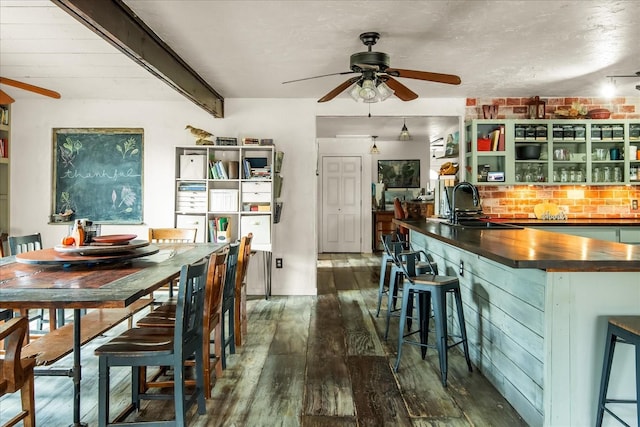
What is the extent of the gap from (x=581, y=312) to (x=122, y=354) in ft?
6.62

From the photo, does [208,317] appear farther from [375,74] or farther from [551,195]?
[551,195]

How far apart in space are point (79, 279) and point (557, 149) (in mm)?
5048

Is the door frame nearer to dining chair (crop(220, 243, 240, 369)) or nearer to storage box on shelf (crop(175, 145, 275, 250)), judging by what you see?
storage box on shelf (crop(175, 145, 275, 250))

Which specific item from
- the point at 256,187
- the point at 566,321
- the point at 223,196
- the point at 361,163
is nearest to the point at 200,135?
the point at 223,196

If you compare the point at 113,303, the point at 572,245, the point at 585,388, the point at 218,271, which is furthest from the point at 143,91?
the point at 585,388

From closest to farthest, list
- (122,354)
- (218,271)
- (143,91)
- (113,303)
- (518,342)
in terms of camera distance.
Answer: (113,303) < (122,354) < (518,342) < (218,271) < (143,91)

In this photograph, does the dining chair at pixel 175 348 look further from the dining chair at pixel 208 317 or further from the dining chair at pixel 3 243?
the dining chair at pixel 3 243

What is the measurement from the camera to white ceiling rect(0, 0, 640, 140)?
2.77 m

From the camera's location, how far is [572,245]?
93.4 inches

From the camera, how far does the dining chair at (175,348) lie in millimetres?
1874

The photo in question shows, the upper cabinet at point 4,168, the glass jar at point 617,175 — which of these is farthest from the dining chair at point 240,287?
the glass jar at point 617,175

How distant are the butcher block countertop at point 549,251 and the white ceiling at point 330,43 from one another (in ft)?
4.77

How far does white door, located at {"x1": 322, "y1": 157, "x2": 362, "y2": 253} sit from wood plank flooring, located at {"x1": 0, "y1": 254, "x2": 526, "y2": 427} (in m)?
5.05

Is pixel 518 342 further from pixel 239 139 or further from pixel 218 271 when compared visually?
pixel 239 139
